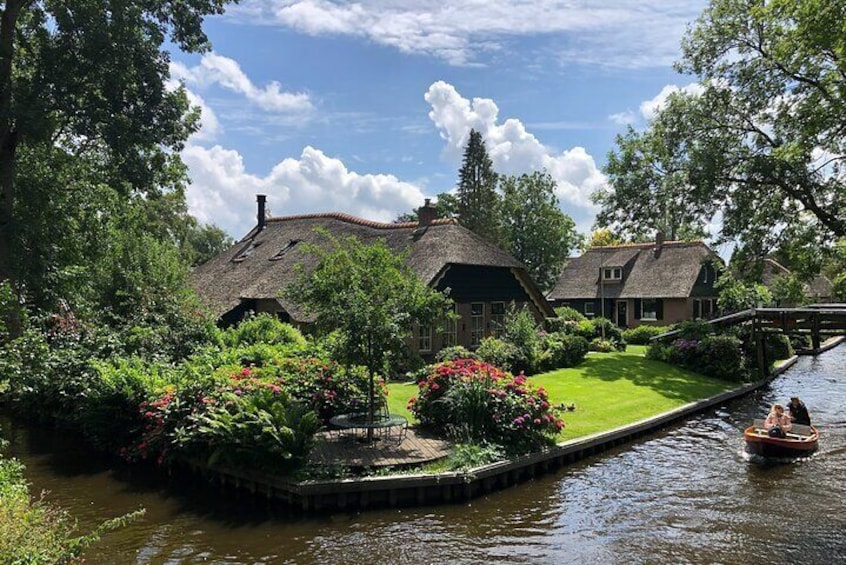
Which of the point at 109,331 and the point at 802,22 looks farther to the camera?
the point at 109,331

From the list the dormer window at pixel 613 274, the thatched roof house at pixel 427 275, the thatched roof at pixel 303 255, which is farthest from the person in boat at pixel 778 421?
the dormer window at pixel 613 274

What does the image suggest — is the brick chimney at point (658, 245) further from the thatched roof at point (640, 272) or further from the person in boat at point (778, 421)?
the person in boat at point (778, 421)

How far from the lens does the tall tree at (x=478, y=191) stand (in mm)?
59500

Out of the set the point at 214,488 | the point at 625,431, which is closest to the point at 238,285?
the point at 214,488

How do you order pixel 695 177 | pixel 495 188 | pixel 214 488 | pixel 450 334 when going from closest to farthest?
1. pixel 214 488
2. pixel 450 334
3. pixel 695 177
4. pixel 495 188

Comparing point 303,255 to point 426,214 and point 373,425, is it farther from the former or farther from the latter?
point 373,425

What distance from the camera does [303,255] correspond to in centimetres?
3003

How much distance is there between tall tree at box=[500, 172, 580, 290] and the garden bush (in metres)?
47.5

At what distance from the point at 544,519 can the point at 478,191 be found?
52.0 meters

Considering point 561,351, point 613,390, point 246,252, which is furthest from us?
point 246,252

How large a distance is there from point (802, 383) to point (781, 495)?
54.4 ft

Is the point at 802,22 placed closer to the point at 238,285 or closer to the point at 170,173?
the point at 170,173

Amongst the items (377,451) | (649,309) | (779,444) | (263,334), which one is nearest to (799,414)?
(779,444)

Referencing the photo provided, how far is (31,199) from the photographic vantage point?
767 inches
